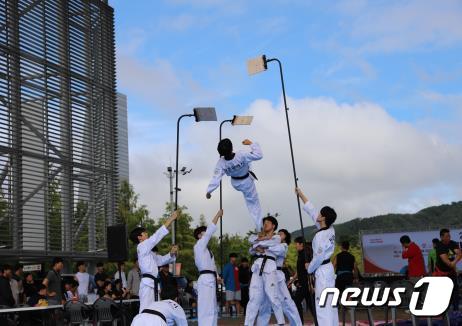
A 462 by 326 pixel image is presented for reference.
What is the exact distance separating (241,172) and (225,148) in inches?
21.7

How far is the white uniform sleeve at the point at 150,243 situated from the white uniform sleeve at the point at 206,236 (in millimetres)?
840

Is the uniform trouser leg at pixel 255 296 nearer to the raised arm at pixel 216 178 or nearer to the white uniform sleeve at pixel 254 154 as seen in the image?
the raised arm at pixel 216 178

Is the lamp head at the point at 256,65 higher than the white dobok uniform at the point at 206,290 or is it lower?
higher

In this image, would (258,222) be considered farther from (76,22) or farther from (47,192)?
(76,22)

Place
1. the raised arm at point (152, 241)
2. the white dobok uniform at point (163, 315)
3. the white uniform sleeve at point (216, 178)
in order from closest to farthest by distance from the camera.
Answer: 1. the white dobok uniform at point (163, 315)
2. the raised arm at point (152, 241)
3. the white uniform sleeve at point (216, 178)

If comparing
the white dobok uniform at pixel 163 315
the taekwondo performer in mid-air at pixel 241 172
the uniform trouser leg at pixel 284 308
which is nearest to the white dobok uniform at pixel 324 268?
the uniform trouser leg at pixel 284 308

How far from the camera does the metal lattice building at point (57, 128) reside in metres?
21.4

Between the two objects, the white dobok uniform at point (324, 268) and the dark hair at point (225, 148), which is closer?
the white dobok uniform at point (324, 268)

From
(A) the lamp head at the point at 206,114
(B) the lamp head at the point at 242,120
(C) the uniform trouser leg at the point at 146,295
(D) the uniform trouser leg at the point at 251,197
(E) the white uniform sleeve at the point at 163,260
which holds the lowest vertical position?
(C) the uniform trouser leg at the point at 146,295

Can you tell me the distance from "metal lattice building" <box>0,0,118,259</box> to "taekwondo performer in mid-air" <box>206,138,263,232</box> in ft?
34.3

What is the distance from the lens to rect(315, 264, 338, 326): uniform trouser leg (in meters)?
10.6

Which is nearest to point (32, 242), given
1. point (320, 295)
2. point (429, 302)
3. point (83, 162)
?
point (83, 162)

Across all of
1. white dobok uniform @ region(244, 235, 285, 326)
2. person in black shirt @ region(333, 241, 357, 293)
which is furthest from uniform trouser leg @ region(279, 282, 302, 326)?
person in black shirt @ region(333, 241, 357, 293)

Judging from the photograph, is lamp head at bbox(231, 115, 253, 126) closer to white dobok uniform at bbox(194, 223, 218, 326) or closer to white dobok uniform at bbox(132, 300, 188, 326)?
white dobok uniform at bbox(194, 223, 218, 326)
